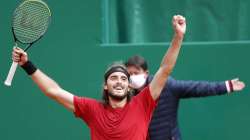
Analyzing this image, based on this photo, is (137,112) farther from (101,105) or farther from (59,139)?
(59,139)

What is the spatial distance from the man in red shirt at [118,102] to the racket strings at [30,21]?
1.20 feet

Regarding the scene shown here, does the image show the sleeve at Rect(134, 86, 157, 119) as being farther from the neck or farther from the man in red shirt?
the neck

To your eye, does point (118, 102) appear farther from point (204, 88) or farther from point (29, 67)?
point (204, 88)

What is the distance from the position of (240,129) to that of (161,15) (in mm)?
1317

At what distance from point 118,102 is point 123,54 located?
5.87 feet

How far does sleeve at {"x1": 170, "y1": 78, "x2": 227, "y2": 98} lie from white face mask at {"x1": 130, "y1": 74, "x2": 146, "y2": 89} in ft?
0.77

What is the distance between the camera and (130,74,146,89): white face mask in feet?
18.5

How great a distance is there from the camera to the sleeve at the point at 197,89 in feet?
18.3

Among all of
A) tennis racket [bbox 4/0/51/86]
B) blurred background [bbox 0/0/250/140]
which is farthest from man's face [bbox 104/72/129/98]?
blurred background [bbox 0/0/250/140]

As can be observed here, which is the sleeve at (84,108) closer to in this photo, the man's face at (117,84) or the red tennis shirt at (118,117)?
the red tennis shirt at (118,117)

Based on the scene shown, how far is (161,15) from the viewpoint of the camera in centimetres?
670

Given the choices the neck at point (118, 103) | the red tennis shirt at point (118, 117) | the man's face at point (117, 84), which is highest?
the man's face at point (117, 84)

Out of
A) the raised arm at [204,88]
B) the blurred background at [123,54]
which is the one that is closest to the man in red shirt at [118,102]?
the raised arm at [204,88]

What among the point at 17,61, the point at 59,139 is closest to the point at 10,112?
the point at 59,139
